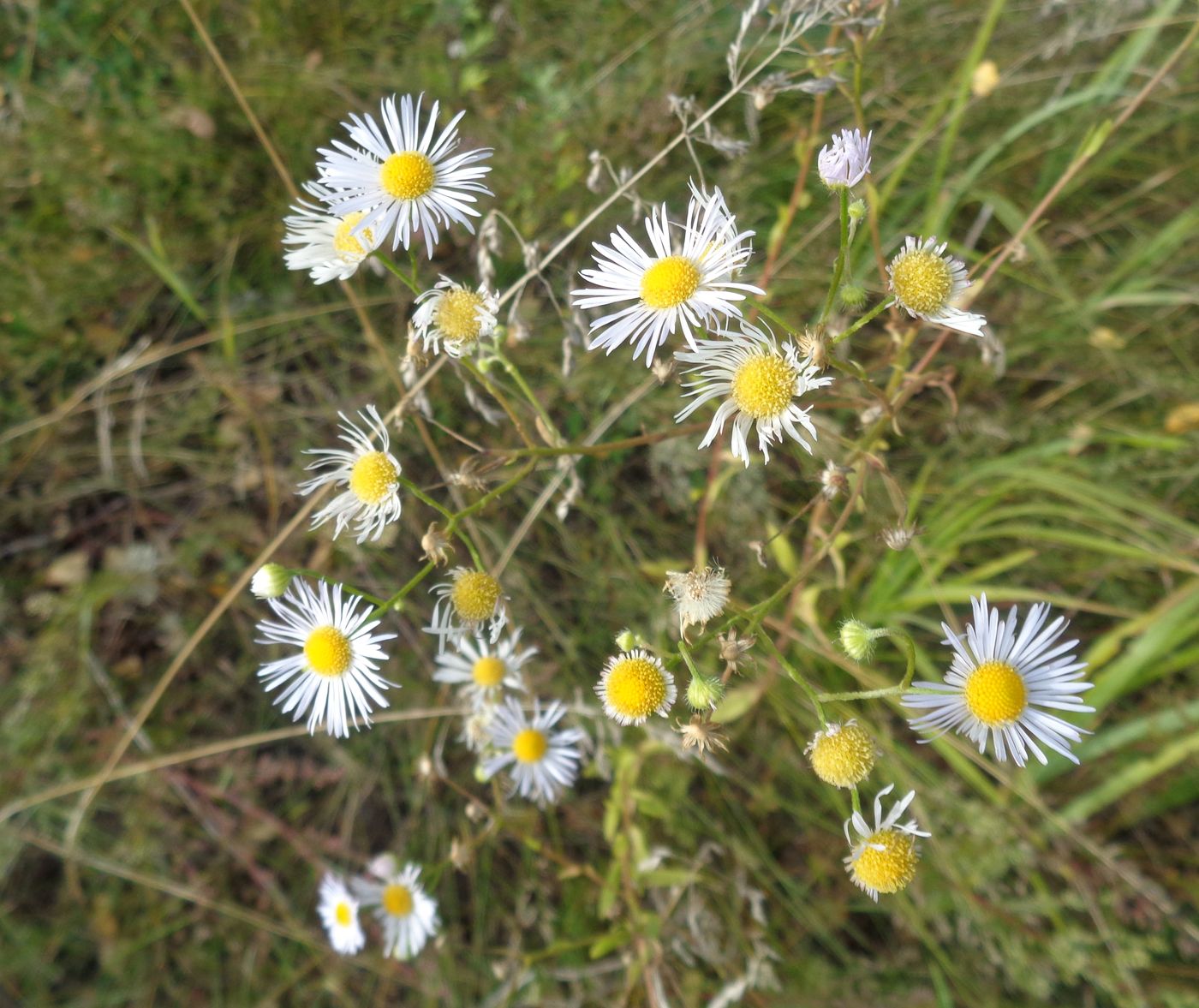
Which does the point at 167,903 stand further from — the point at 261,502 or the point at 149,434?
the point at 149,434

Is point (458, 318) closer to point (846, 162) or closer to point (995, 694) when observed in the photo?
point (846, 162)

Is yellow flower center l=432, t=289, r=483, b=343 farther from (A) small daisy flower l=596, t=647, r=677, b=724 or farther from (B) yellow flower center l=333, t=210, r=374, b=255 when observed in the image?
(A) small daisy flower l=596, t=647, r=677, b=724

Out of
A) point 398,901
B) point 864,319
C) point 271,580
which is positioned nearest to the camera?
point 864,319

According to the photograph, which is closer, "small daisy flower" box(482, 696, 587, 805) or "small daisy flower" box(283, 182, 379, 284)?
"small daisy flower" box(283, 182, 379, 284)

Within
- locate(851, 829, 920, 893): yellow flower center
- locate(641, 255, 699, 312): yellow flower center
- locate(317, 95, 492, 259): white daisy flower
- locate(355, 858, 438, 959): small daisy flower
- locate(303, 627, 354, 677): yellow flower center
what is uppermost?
locate(317, 95, 492, 259): white daisy flower

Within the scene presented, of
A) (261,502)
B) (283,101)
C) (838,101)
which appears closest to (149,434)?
(261,502)

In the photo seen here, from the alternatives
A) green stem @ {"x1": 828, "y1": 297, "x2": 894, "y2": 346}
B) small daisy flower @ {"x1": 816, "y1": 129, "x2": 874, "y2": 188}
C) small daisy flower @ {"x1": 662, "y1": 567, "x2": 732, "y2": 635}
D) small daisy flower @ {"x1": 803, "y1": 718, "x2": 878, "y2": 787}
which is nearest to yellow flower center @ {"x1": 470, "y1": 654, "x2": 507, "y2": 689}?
small daisy flower @ {"x1": 662, "y1": 567, "x2": 732, "y2": 635}

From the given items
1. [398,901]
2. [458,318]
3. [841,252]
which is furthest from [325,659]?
[841,252]
